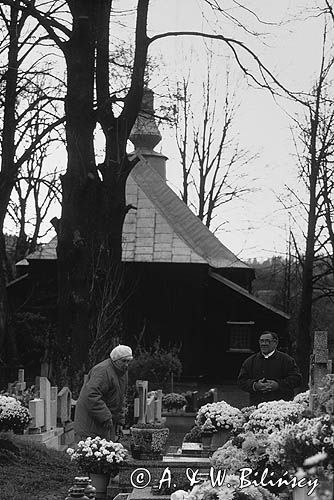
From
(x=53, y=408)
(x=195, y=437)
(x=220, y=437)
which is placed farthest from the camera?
(x=53, y=408)

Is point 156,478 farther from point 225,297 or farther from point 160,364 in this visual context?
point 225,297

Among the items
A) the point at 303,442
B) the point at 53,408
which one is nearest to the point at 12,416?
the point at 53,408

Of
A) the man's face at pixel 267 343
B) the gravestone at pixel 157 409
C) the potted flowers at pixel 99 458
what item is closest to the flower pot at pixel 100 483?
the potted flowers at pixel 99 458

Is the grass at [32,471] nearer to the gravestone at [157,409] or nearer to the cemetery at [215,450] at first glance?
the cemetery at [215,450]

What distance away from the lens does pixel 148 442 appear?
11.8m

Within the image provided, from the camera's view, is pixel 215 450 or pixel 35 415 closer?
pixel 215 450

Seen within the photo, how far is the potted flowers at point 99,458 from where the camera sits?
32.0ft

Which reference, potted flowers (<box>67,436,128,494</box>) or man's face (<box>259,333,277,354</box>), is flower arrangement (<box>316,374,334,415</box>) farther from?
man's face (<box>259,333,277,354</box>)

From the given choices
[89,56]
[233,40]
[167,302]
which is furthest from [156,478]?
[167,302]

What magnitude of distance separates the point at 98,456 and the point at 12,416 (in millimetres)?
4160

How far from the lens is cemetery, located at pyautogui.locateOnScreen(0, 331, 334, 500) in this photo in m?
6.18

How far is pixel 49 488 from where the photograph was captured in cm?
1113

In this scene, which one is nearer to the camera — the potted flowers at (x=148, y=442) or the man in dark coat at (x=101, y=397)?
the man in dark coat at (x=101, y=397)

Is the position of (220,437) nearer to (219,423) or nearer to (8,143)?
(219,423)
